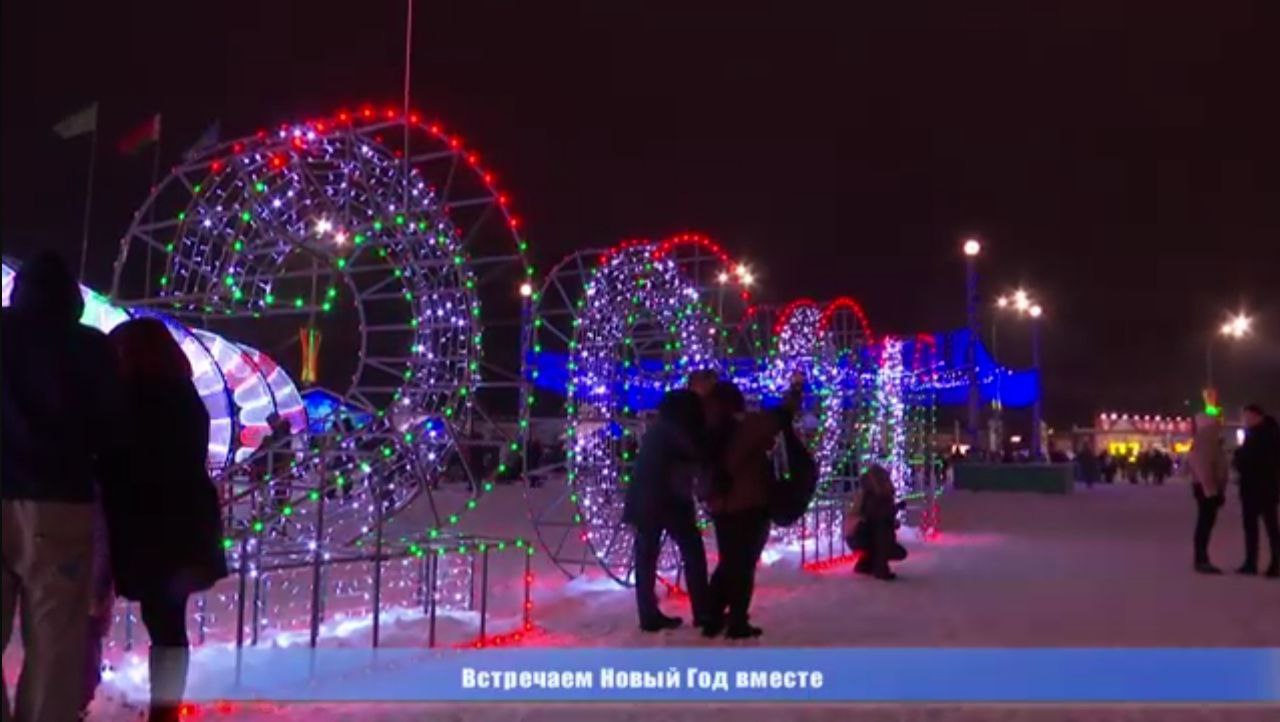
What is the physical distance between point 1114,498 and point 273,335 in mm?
18736

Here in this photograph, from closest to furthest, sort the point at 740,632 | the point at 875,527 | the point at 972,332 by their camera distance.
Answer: the point at 740,632, the point at 875,527, the point at 972,332

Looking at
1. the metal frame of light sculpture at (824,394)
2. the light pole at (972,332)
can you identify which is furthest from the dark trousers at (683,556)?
the light pole at (972,332)

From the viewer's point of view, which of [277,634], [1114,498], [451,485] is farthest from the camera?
[1114,498]

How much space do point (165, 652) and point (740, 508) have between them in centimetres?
336

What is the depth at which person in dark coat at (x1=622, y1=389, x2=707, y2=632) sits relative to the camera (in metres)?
6.62

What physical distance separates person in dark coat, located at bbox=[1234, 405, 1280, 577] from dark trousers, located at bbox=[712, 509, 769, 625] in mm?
5660

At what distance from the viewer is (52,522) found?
3.28m

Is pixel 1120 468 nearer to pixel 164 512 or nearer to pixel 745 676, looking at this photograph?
pixel 745 676

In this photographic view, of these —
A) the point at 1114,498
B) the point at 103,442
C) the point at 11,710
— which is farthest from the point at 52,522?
the point at 1114,498

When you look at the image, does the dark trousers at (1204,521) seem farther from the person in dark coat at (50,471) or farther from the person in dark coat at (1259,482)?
the person in dark coat at (50,471)

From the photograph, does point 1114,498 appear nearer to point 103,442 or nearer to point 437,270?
point 437,270

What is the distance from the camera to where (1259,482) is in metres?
9.94

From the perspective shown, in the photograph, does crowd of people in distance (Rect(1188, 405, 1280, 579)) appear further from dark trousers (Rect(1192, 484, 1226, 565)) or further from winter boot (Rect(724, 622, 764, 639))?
winter boot (Rect(724, 622, 764, 639))

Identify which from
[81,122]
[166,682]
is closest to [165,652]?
[166,682]
